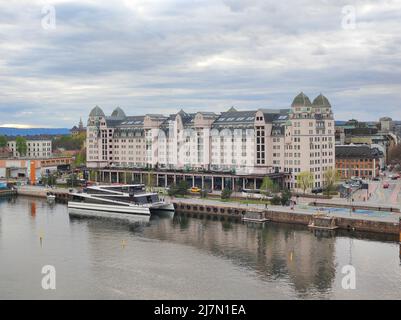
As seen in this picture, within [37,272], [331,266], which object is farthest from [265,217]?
[37,272]

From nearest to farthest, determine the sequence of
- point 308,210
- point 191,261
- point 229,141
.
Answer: point 191,261, point 308,210, point 229,141

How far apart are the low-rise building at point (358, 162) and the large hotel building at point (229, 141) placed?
432 inches

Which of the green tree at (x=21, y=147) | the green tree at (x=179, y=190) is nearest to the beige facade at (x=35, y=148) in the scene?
the green tree at (x=21, y=147)

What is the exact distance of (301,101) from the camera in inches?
2699

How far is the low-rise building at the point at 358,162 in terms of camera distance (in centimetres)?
8262

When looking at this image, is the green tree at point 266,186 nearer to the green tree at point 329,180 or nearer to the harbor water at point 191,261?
the green tree at point 329,180

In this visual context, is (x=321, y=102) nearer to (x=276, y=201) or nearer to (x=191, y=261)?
(x=276, y=201)

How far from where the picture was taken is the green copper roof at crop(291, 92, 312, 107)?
68.4 metres

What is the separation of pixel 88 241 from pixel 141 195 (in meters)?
16.0

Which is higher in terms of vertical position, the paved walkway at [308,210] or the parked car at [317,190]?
the parked car at [317,190]

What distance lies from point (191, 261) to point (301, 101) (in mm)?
36244
